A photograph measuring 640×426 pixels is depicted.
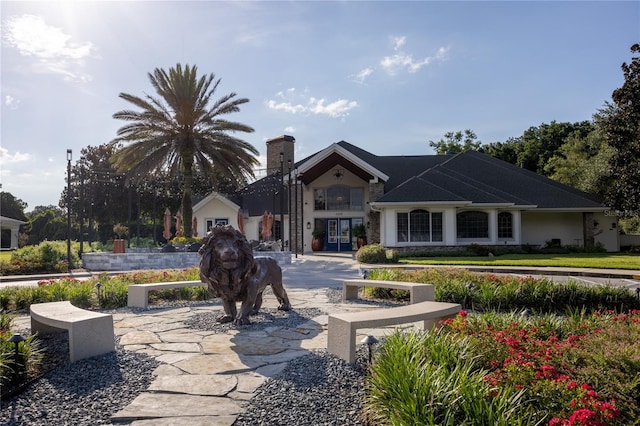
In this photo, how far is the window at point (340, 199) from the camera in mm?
28625

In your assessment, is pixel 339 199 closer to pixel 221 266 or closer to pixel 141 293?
pixel 141 293

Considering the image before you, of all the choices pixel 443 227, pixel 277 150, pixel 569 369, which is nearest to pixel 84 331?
pixel 569 369

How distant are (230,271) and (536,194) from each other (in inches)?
1004

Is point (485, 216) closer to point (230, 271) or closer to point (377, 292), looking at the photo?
point (377, 292)

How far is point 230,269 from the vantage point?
6004mm

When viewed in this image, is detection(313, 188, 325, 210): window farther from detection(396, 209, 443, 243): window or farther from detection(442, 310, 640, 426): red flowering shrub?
detection(442, 310, 640, 426): red flowering shrub

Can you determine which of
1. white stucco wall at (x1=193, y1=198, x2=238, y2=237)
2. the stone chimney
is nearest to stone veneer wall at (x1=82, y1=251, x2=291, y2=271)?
the stone chimney

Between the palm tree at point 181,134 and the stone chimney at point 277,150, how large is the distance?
26.4 ft

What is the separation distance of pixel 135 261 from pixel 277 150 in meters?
16.7

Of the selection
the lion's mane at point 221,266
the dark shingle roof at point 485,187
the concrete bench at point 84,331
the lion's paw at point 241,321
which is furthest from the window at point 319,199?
the concrete bench at point 84,331

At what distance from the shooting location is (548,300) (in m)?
8.24

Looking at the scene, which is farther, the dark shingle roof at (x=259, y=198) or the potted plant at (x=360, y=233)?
the dark shingle roof at (x=259, y=198)

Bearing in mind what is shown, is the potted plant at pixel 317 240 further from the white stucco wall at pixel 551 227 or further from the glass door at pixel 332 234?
the white stucco wall at pixel 551 227

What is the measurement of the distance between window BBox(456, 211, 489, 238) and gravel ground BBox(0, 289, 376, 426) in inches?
845
